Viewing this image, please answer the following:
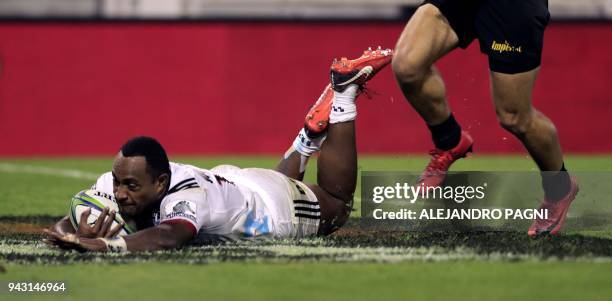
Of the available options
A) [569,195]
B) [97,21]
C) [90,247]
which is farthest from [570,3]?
[90,247]

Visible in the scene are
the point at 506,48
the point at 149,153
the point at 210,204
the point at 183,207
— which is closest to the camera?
the point at 183,207

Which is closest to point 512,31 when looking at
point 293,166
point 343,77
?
point 343,77

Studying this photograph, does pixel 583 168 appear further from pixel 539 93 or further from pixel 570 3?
pixel 570 3

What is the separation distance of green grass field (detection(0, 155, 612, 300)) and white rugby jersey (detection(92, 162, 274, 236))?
123 mm

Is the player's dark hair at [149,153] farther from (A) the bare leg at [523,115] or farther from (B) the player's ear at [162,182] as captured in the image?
(A) the bare leg at [523,115]

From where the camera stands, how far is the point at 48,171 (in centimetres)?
1430

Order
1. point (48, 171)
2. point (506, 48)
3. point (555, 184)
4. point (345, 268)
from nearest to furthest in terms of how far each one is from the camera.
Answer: point (345, 268) < point (506, 48) < point (555, 184) < point (48, 171)

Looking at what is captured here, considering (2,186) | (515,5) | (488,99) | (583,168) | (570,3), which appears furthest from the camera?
(570,3)

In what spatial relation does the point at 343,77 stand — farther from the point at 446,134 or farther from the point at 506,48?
the point at 506,48

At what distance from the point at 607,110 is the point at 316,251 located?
12453mm

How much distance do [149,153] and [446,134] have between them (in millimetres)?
2024

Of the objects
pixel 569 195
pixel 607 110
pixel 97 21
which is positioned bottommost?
pixel 607 110

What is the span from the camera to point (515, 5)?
6.55 m

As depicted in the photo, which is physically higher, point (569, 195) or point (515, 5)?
point (515, 5)
